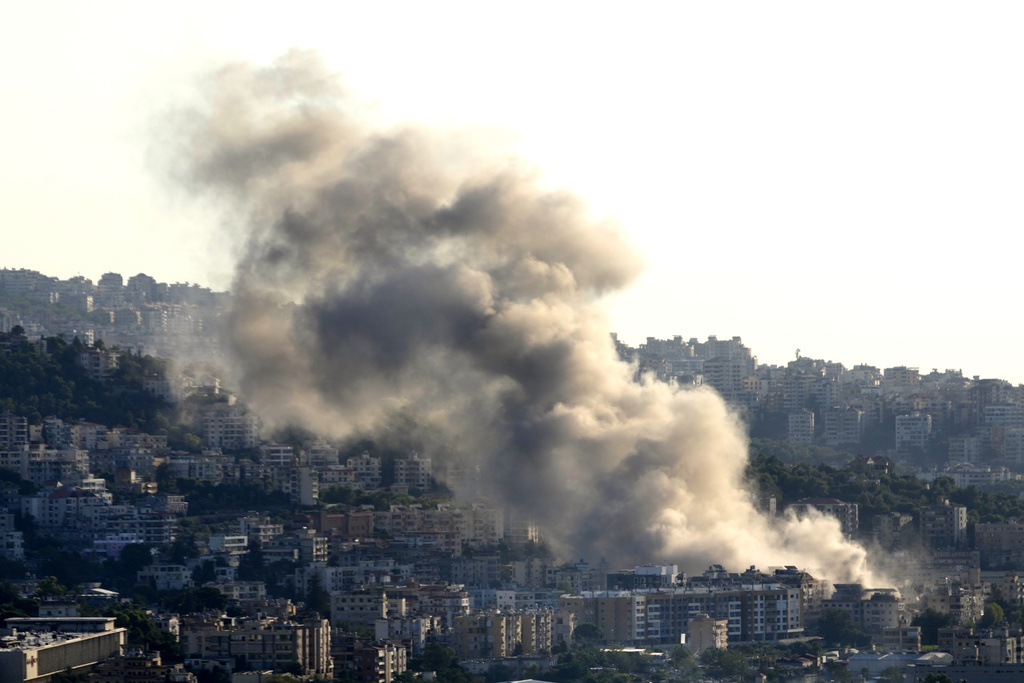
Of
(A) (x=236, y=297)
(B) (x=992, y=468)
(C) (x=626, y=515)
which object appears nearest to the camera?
(C) (x=626, y=515)

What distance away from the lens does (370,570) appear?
179 feet

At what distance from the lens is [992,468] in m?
84.7

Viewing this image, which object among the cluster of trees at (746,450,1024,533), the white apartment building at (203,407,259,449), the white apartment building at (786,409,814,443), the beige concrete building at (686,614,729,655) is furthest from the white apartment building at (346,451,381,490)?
the white apartment building at (786,409,814,443)

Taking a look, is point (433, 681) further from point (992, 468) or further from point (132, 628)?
point (992, 468)

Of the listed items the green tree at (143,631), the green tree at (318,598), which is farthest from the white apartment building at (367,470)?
the green tree at (143,631)

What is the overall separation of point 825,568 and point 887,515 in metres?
8.17

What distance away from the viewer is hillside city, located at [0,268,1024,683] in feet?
143

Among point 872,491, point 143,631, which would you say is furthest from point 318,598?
point 872,491

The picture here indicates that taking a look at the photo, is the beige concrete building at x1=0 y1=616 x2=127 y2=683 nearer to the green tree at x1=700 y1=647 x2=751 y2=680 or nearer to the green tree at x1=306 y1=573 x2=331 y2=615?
the green tree at x1=306 y1=573 x2=331 y2=615

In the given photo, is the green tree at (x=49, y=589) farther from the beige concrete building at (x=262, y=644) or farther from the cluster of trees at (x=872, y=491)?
the cluster of trees at (x=872, y=491)

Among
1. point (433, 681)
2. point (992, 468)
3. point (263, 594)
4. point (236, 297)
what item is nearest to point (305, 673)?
point (433, 681)

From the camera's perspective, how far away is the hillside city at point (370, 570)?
143 feet

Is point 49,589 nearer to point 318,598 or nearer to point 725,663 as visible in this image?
point 318,598

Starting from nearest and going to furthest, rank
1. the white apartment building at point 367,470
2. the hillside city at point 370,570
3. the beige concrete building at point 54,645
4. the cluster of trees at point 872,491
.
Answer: the beige concrete building at point 54,645, the hillside city at point 370,570, the cluster of trees at point 872,491, the white apartment building at point 367,470
